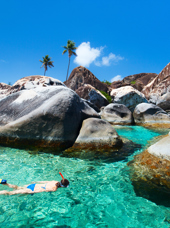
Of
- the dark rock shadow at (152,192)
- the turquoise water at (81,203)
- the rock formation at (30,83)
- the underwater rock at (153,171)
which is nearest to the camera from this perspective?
the turquoise water at (81,203)

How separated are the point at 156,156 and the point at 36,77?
1080 centimetres

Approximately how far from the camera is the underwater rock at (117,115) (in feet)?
51.8

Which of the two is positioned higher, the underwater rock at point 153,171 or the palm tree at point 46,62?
the palm tree at point 46,62

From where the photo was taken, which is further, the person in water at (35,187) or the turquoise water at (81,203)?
the person in water at (35,187)

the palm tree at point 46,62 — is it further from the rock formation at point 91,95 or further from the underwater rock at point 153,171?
the underwater rock at point 153,171

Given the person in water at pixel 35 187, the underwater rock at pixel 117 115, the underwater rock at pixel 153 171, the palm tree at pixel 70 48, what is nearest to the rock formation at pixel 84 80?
the palm tree at pixel 70 48

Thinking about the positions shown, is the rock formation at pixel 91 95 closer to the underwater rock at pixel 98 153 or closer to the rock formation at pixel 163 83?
the rock formation at pixel 163 83

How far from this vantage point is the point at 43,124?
18.9 ft

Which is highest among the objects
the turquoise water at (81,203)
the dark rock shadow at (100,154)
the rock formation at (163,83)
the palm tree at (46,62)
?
the palm tree at (46,62)

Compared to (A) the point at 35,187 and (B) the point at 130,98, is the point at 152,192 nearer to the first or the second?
(A) the point at 35,187

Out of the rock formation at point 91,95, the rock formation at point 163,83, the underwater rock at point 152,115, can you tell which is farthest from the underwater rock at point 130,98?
the underwater rock at point 152,115

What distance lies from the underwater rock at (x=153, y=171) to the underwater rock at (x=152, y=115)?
1201 centimetres

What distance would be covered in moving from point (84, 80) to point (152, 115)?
1936 cm

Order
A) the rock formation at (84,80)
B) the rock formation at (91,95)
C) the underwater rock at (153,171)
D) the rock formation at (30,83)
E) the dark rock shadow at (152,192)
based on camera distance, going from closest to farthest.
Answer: the dark rock shadow at (152,192) < the underwater rock at (153,171) < the rock formation at (30,83) < the rock formation at (91,95) < the rock formation at (84,80)
